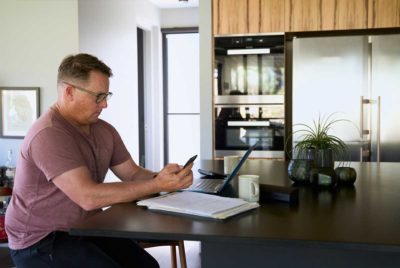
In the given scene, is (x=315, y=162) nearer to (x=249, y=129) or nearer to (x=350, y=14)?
(x=249, y=129)

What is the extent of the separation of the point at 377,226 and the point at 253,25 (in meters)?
2.84

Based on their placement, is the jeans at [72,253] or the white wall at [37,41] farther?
the white wall at [37,41]

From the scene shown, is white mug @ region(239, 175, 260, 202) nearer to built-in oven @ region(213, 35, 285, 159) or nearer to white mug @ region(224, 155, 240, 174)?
white mug @ region(224, 155, 240, 174)

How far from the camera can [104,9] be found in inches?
179

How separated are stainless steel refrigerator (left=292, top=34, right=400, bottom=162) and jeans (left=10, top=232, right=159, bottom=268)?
243 centimetres

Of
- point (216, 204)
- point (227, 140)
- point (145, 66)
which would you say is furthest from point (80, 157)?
point (145, 66)

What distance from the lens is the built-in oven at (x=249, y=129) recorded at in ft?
12.8

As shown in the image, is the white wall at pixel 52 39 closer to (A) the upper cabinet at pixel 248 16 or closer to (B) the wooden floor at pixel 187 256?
(A) the upper cabinet at pixel 248 16

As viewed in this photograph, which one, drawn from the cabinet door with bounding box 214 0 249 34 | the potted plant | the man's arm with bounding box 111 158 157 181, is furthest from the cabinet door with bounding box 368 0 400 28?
the man's arm with bounding box 111 158 157 181

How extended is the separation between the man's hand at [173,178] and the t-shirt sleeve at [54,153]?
302mm

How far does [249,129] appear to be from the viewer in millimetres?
3969

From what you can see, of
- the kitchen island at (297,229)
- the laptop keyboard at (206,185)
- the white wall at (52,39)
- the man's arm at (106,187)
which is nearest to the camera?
the kitchen island at (297,229)

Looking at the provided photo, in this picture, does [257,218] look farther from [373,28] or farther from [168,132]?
[168,132]

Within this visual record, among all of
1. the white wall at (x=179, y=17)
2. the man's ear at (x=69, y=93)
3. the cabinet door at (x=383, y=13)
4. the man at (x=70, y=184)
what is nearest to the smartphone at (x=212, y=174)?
the man at (x=70, y=184)
